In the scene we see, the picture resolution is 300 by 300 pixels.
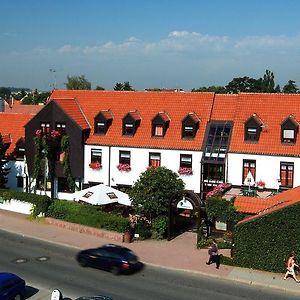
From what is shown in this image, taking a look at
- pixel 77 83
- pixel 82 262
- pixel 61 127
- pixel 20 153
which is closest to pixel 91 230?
pixel 82 262

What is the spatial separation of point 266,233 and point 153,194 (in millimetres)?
9204

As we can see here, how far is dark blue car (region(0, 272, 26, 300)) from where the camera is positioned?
21.0 m

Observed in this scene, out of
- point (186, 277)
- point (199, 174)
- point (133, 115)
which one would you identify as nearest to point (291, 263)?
point (186, 277)

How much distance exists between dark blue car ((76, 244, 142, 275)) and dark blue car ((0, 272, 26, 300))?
5.51 metres

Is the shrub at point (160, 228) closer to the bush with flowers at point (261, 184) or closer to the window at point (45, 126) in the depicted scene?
the bush with flowers at point (261, 184)

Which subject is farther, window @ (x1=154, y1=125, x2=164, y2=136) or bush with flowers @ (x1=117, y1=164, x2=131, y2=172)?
window @ (x1=154, y1=125, x2=164, y2=136)

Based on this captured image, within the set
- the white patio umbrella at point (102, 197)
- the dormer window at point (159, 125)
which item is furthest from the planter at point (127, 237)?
the dormer window at point (159, 125)

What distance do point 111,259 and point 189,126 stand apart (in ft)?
60.4

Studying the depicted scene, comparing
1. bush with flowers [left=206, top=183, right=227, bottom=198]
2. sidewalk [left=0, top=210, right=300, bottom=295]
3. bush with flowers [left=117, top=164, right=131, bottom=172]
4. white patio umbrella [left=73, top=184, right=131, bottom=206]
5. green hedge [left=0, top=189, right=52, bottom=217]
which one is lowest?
sidewalk [left=0, top=210, right=300, bottom=295]

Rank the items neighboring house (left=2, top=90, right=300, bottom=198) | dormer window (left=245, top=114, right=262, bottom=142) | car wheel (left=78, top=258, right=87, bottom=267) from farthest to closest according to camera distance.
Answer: dormer window (left=245, top=114, right=262, bottom=142), neighboring house (left=2, top=90, right=300, bottom=198), car wheel (left=78, top=258, right=87, bottom=267)

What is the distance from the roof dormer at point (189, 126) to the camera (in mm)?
41844

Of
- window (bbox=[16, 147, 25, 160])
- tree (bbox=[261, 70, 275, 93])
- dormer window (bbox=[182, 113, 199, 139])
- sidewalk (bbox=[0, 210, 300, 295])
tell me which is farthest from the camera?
tree (bbox=[261, 70, 275, 93])

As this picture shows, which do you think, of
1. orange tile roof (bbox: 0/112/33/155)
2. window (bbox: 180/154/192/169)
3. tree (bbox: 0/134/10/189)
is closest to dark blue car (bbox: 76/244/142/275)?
window (bbox: 180/154/192/169)

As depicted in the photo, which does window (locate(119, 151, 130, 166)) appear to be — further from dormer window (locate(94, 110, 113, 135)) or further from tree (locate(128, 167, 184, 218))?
tree (locate(128, 167, 184, 218))
